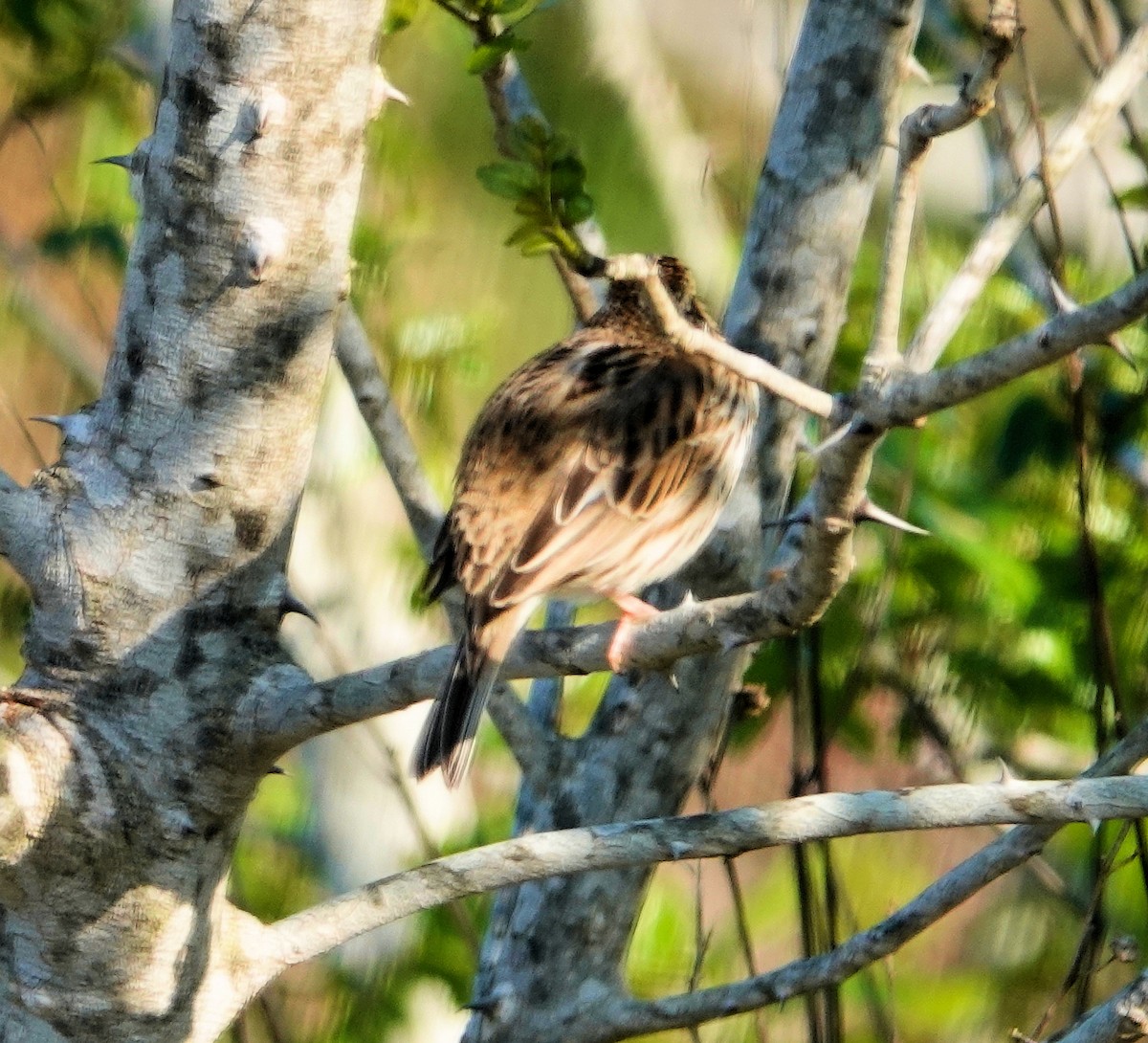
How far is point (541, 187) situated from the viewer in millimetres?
2369

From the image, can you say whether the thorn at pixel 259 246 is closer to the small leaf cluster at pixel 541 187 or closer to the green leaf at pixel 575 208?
the small leaf cluster at pixel 541 187

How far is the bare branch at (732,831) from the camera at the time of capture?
7.56 ft

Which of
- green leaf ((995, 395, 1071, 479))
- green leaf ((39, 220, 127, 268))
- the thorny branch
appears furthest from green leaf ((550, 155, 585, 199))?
green leaf ((39, 220, 127, 268))

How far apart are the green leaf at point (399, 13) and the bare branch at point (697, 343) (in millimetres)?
1254

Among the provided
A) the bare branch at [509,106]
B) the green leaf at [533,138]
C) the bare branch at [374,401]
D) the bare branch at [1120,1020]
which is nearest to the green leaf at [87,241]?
the bare branch at [509,106]

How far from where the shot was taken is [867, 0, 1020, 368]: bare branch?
2.24 m

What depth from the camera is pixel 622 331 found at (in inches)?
173

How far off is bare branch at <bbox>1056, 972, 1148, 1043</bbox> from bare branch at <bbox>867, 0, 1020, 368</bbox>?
3.06 feet

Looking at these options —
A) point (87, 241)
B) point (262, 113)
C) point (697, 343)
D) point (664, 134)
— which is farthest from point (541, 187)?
point (664, 134)

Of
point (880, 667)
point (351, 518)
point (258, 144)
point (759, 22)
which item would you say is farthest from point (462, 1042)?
point (759, 22)

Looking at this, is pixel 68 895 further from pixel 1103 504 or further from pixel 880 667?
pixel 1103 504

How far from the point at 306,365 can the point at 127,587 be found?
1.46 ft

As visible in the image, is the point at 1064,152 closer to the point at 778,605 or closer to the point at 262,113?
the point at 778,605

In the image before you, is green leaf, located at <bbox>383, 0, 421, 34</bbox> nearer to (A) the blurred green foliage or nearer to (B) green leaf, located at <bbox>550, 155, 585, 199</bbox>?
(A) the blurred green foliage
